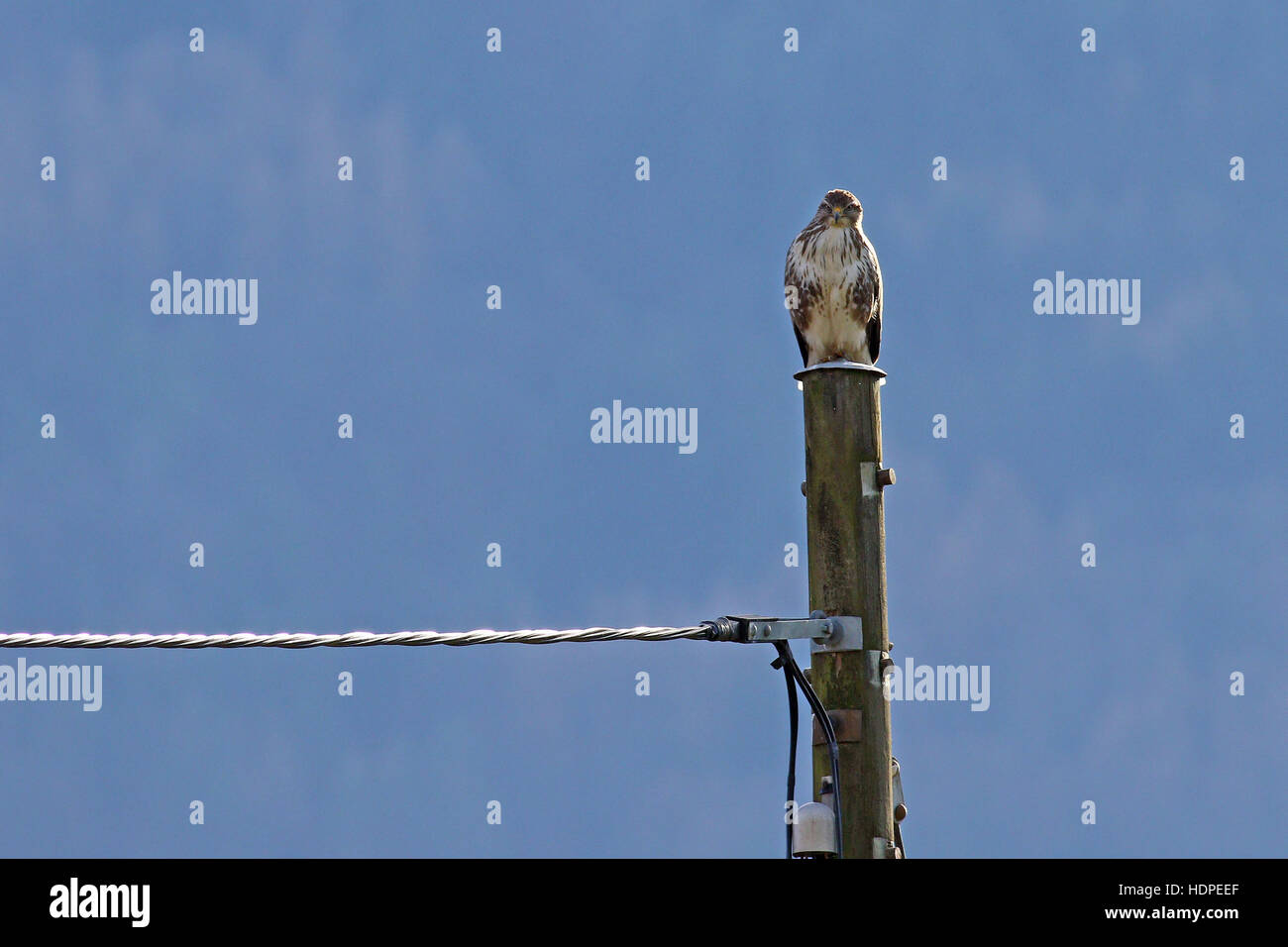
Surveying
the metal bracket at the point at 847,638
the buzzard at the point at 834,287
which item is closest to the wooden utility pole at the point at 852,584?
the metal bracket at the point at 847,638

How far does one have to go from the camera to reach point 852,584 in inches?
250

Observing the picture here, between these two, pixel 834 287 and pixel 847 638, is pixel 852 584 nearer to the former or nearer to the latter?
pixel 847 638

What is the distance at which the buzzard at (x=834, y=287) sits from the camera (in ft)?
23.6

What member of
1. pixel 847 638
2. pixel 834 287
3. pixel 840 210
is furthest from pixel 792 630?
pixel 840 210

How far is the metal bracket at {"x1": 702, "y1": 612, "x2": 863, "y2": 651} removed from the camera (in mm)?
5914

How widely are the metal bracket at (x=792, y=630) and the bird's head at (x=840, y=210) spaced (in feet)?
7.74

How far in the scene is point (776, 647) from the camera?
6109mm

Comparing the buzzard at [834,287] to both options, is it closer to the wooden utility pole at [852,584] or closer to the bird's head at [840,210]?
the bird's head at [840,210]

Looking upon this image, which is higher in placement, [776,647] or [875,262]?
[875,262]

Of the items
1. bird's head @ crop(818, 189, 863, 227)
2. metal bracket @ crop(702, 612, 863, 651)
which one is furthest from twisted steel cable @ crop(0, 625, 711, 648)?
bird's head @ crop(818, 189, 863, 227)
